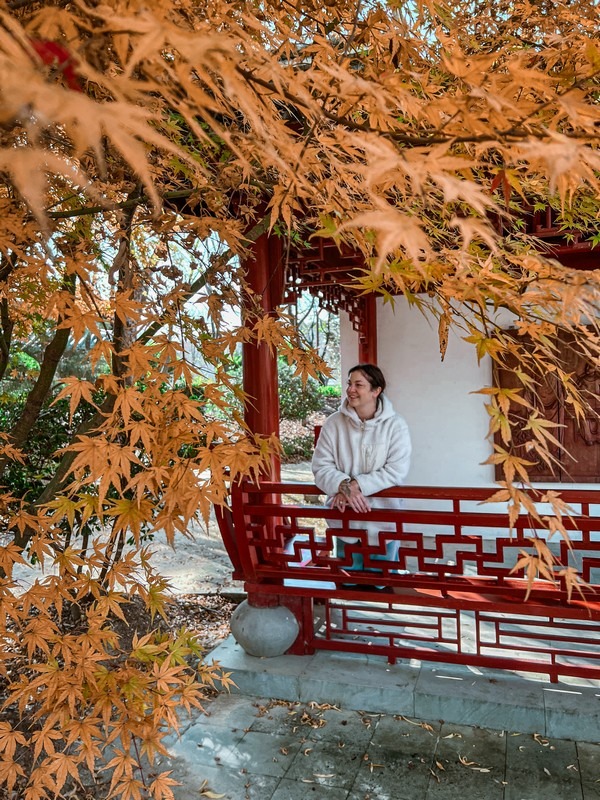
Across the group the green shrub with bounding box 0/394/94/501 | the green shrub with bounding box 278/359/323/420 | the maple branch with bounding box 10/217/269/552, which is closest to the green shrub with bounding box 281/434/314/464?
the green shrub with bounding box 278/359/323/420

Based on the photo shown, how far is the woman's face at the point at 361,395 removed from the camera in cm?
279

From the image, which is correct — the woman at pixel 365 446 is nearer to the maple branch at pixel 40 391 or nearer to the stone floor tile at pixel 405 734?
the stone floor tile at pixel 405 734

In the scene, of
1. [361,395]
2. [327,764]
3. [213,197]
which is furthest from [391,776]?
[213,197]

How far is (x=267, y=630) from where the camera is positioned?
2.81 metres

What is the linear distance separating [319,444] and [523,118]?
2.23 m

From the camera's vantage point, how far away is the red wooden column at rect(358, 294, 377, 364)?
5418 mm

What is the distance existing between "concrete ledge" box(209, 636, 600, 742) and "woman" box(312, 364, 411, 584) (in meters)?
0.49

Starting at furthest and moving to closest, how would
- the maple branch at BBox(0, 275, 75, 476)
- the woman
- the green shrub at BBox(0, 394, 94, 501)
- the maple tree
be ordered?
the green shrub at BBox(0, 394, 94, 501)
the woman
the maple branch at BBox(0, 275, 75, 476)
the maple tree

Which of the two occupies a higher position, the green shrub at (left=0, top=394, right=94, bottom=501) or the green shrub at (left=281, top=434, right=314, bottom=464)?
the green shrub at (left=0, top=394, right=94, bottom=501)

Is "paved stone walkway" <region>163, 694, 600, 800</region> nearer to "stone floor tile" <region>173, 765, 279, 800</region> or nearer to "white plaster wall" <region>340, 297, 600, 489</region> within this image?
"stone floor tile" <region>173, 765, 279, 800</region>

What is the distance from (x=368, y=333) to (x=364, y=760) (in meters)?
3.81

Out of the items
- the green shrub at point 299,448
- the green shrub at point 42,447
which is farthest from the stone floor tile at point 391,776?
the green shrub at point 299,448

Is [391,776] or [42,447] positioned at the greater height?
[42,447]

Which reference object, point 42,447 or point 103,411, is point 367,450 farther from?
point 42,447
